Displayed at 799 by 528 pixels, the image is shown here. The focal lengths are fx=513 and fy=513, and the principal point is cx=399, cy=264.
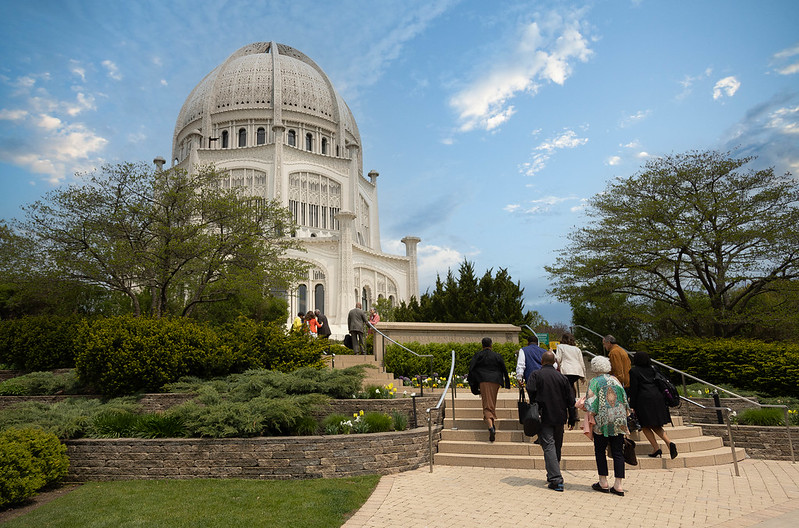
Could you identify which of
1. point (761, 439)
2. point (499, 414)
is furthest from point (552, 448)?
point (761, 439)

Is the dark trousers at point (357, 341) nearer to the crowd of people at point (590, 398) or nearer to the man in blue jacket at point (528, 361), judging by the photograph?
the crowd of people at point (590, 398)

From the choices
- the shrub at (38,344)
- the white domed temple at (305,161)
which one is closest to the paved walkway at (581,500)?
the shrub at (38,344)

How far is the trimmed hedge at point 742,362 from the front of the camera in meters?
13.5

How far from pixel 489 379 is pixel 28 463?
22.6ft

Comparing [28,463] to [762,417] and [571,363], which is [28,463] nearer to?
[571,363]

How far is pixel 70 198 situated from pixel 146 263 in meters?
4.01

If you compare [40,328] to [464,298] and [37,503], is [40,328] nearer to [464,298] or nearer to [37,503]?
[37,503]

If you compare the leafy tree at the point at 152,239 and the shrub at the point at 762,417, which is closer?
the shrub at the point at 762,417

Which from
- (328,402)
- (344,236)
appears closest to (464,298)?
(328,402)

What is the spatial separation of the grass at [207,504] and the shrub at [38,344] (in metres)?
9.40

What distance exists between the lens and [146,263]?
16484 millimetres

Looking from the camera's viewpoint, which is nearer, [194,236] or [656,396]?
[656,396]

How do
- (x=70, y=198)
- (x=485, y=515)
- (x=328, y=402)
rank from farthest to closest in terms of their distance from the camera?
(x=70, y=198) < (x=328, y=402) < (x=485, y=515)

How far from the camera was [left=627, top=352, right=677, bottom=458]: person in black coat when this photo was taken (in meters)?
7.88
